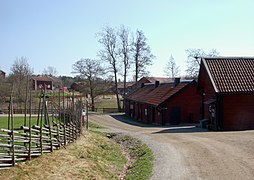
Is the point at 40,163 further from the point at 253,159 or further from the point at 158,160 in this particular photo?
the point at 253,159

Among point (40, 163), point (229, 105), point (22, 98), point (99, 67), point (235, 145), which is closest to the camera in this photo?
point (40, 163)

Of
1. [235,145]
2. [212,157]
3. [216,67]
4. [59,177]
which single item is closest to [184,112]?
[216,67]

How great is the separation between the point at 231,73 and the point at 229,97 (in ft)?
7.73

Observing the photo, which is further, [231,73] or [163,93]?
[163,93]

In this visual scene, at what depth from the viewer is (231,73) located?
87.0ft

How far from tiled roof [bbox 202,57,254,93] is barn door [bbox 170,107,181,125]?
8.01 m

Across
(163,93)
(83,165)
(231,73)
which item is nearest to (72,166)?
(83,165)

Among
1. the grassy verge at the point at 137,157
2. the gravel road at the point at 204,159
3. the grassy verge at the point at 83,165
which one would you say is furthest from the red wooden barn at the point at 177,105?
the grassy verge at the point at 83,165

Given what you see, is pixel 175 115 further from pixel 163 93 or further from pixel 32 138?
pixel 32 138

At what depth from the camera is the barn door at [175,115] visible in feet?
110

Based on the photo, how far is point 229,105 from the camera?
2534 centimetres

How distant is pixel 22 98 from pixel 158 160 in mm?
30632

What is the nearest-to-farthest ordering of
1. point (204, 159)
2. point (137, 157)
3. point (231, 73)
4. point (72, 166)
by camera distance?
1. point (72, 166)
2. point (204, 159)
3. point (137, 157)
4. point (231, 73)

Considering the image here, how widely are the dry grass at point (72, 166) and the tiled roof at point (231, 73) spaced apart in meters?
12.5
